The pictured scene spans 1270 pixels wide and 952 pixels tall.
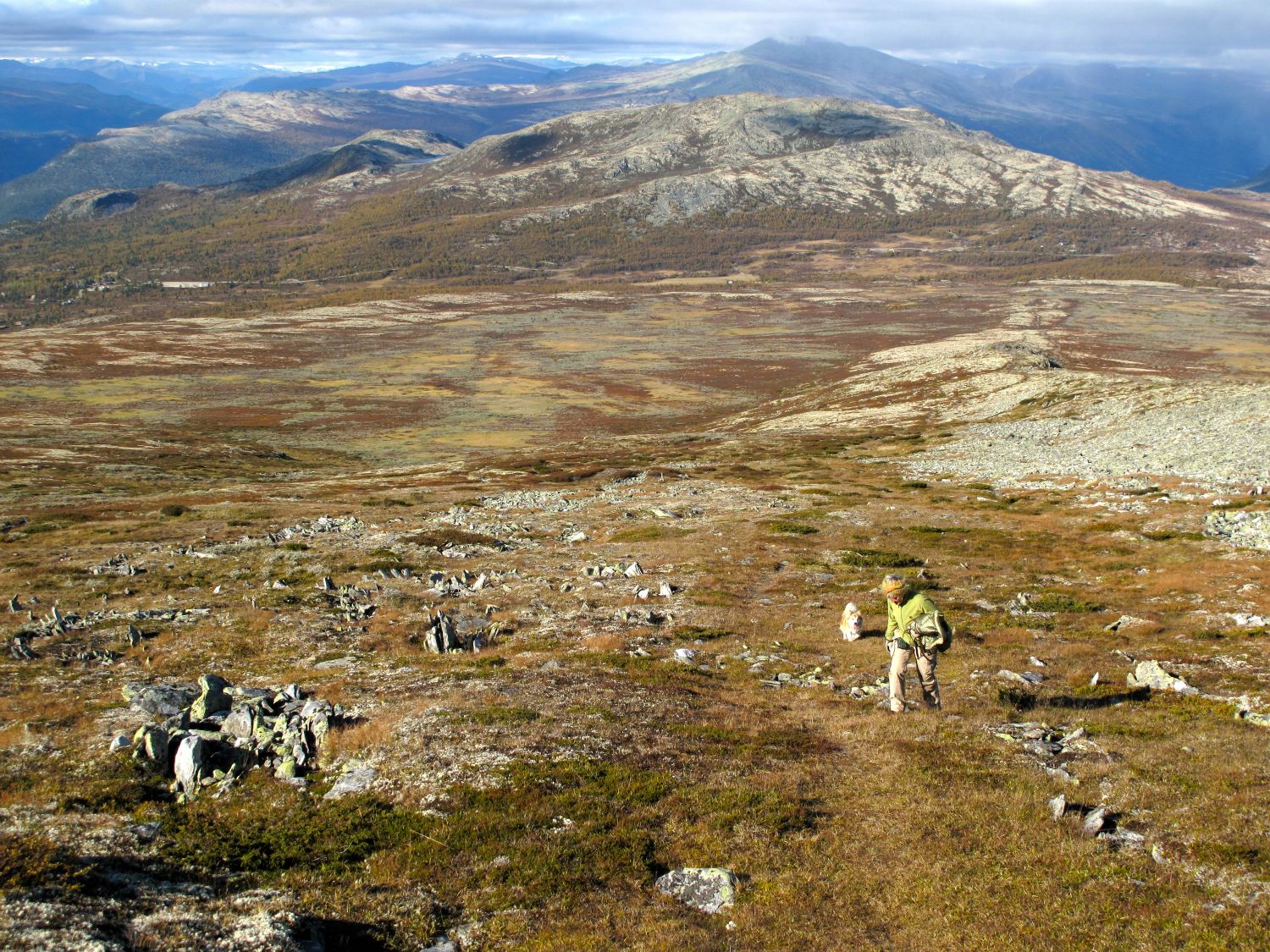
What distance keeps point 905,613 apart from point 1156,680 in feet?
26.9

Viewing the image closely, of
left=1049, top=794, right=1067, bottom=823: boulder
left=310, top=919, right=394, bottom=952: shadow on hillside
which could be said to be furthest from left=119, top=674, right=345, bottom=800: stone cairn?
left=1049, top=794, right=1067, bottom=823: boulder

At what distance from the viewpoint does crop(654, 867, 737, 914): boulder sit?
12.2 metres

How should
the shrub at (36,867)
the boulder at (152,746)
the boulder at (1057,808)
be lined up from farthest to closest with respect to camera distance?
1. the boulder at (152,746)
2. the boulder at (1057,808)
3. the shrub at (36,867)

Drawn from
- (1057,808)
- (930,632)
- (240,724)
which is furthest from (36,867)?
(930,632)

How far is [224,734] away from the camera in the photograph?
58.9 ft

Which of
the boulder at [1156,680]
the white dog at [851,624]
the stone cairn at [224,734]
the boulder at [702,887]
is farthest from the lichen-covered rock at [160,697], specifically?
the boulder at [1156,680]

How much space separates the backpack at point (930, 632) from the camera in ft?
60.5

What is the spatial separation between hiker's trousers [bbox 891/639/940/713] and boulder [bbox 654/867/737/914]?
859cm

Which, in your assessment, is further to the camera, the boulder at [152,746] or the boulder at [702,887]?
the boulder at [152,746]

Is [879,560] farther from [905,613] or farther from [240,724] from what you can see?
[240,724]

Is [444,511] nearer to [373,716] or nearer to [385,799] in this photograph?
[373,716]

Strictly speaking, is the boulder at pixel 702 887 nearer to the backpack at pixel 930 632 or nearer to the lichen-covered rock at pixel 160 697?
the backpack at pixel 930 632

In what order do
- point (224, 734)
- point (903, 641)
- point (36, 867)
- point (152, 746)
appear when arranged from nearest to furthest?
point (36, 867) < point (152, 746) < point (224, 734) < point (903, 641)

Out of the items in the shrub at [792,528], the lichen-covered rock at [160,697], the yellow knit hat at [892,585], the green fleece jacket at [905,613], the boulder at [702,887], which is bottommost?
the shrub at [792,528]
